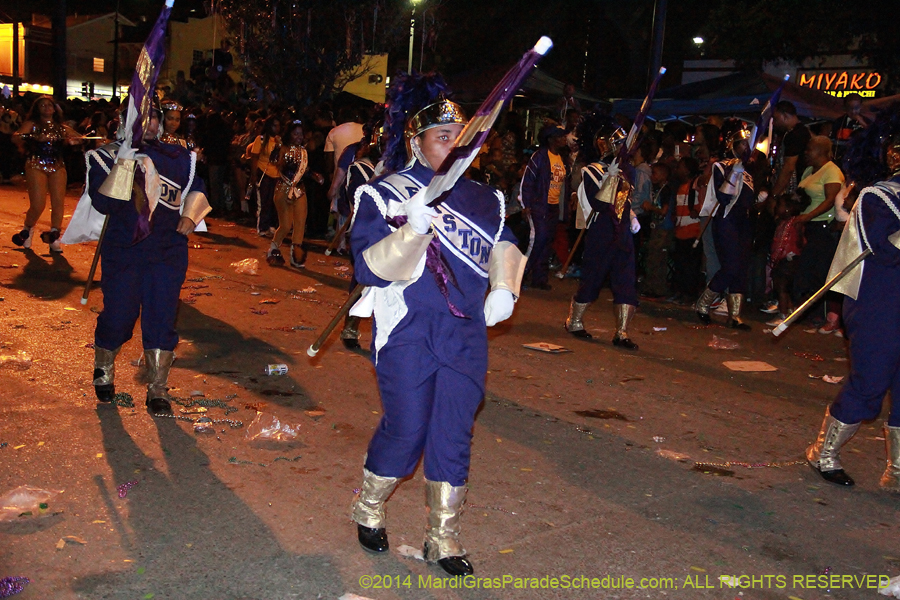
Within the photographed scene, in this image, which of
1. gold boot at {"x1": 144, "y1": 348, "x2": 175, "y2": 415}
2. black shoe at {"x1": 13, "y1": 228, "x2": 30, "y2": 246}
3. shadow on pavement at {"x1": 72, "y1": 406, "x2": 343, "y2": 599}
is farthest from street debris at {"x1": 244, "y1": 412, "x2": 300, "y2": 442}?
black shoe at {"x1": 13, "y1": 228, "x2": 30, "y2": 246}

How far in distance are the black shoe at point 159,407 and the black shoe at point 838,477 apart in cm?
398

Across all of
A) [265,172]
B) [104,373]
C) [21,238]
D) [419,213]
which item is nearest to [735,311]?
[104,373]

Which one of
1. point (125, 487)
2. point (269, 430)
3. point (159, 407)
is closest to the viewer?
point (125, 487)

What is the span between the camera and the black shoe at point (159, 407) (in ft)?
18.4

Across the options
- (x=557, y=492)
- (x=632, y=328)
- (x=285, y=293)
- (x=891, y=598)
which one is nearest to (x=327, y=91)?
(x=285, y=293)

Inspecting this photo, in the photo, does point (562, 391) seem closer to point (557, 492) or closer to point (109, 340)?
point (557, 492)

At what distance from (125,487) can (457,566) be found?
1797mm

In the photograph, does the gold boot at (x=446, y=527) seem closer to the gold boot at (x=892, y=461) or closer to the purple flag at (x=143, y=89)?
the gold boot at (x=892, y=461)

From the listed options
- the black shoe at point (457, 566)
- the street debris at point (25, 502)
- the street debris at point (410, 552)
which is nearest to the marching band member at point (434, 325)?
the black shoe at point (457, 566)

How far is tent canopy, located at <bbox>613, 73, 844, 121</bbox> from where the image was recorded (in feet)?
48.4

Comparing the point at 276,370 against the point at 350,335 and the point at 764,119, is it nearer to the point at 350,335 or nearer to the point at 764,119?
the point at 350,335

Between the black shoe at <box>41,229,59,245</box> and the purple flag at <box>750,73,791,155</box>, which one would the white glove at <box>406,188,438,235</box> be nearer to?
the purple flag at <box>750,73,791,155</box>

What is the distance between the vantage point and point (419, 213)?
3422mm

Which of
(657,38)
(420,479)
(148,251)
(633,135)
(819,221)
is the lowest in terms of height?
(420,479)
